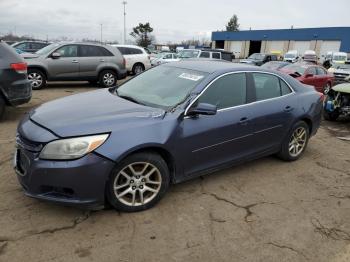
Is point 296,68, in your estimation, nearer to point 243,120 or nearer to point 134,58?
point 134,58

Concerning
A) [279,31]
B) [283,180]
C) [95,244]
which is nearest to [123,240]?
[95,244]

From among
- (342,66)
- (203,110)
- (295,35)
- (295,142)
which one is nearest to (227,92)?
(203,110)

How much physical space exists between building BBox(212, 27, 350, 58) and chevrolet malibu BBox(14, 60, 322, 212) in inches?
1891

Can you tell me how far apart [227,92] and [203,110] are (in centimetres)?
75

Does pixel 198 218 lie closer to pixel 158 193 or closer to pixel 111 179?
pixel 158 193

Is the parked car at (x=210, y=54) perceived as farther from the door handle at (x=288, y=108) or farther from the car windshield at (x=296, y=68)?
the door handle at (x=288, y=108)

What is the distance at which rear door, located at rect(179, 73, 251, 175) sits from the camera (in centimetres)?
403

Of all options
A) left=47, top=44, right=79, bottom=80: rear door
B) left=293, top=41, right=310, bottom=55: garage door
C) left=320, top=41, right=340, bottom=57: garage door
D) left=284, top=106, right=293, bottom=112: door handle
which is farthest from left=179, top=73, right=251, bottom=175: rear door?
left=293, top=41, right=310, bottom=55: garage door

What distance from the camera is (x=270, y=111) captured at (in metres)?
4.94

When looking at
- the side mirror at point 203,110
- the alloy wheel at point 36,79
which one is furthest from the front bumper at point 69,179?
the alloy wheel at point 36,79

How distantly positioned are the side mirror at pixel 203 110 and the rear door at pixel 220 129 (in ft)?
0.26

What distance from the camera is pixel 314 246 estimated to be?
3.39m

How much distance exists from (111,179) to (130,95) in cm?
144

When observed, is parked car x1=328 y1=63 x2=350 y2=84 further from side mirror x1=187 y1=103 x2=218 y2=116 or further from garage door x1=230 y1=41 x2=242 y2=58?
garage door x1=230 y1=41 x2=242 y2=58
